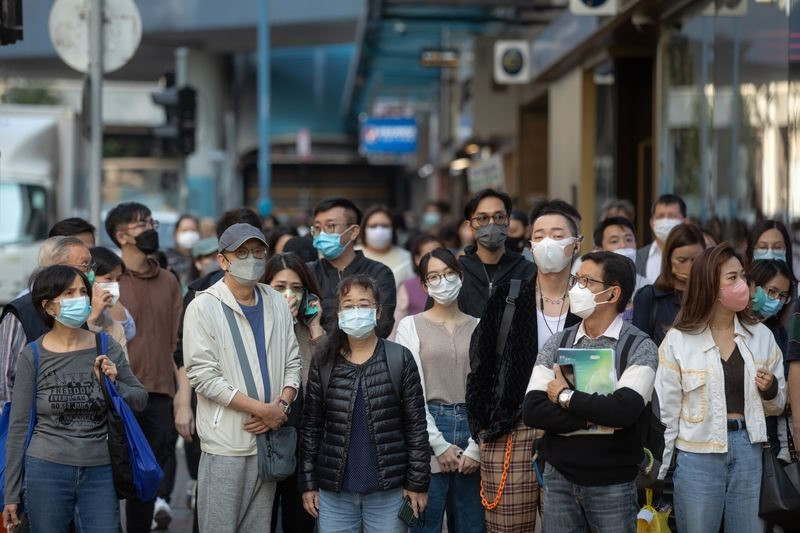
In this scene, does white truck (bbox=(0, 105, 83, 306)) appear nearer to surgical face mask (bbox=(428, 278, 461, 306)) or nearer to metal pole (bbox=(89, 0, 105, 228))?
metal pole (bbox=(89, 0, 105, 228))

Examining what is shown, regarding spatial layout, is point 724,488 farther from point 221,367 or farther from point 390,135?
point 390,135

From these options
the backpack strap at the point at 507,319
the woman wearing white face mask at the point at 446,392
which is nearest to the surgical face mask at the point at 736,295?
the backpack strap at the point at 507,319

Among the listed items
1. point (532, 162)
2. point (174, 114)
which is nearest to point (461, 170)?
point (532, 162)

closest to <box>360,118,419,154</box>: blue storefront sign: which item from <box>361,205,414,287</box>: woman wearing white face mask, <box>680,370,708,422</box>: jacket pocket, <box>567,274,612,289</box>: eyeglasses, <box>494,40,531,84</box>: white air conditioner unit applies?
<box>494,40,531,84</box>: white air conditioner unit

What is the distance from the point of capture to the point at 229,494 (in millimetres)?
6812

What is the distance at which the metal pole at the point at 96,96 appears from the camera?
10914mm

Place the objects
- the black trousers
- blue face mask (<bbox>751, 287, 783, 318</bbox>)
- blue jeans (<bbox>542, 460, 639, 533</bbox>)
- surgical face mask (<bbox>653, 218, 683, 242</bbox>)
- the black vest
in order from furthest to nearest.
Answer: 1. surgical face mask (<bbox>653, 218, 683, 242</bbox>)
2. the black trousers
3. blue face mask (<bbox>751, 287, 783, 318</bbox>)
4. the black vest
5. blue jeans (<bbox>542, 460, 639, 533</bbox>)

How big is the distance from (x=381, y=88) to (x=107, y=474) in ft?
104

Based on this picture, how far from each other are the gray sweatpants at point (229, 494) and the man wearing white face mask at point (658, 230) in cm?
394

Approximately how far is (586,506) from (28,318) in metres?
3.24

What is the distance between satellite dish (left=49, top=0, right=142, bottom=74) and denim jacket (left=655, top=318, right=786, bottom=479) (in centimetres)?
604

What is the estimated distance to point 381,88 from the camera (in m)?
37.9

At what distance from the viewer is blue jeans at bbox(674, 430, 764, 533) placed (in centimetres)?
663

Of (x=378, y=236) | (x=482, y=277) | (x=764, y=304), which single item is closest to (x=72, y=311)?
(x=482, y=277)
